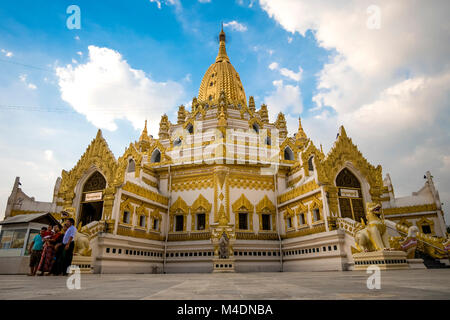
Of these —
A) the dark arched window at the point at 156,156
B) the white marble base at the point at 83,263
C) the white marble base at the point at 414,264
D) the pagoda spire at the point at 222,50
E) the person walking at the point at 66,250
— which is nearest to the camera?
the person walking at the point at 66,250

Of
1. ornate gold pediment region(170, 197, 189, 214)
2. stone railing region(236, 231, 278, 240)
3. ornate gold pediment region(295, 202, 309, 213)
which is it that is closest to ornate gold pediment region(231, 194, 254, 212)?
stone railing region(236, 231, 278, 240)

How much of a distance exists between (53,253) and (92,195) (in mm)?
9448

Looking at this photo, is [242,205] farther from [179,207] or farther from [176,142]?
[176,142]

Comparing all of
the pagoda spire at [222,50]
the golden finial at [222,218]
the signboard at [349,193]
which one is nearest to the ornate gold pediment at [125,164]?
the golden finial at [222,218]

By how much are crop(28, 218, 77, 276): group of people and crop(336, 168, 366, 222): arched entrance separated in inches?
606

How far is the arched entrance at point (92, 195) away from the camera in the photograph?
18938 mm

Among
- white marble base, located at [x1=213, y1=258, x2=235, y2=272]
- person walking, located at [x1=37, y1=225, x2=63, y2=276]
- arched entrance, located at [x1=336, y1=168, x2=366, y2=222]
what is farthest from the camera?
arched entrance, located at [x1=336, y1=168, x2=366, y2=222]

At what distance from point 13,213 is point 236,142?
25.3m

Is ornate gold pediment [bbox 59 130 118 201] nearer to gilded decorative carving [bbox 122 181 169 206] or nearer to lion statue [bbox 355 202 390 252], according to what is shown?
gilded decorative carving [bbox 122 181 169 206]

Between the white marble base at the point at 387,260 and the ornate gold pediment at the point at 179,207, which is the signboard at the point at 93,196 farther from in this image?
the white marble base at the point at 387,260

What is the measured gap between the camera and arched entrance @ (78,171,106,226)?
18938 millimetres

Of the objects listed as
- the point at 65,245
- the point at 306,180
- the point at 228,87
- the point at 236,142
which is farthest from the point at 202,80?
the point at 65,245

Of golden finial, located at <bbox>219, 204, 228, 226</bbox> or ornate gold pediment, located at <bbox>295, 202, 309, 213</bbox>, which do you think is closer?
golden finial, located at <bbox>219, 204, 228, 226</bbox>

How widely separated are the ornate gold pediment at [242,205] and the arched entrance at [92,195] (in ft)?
30.6
